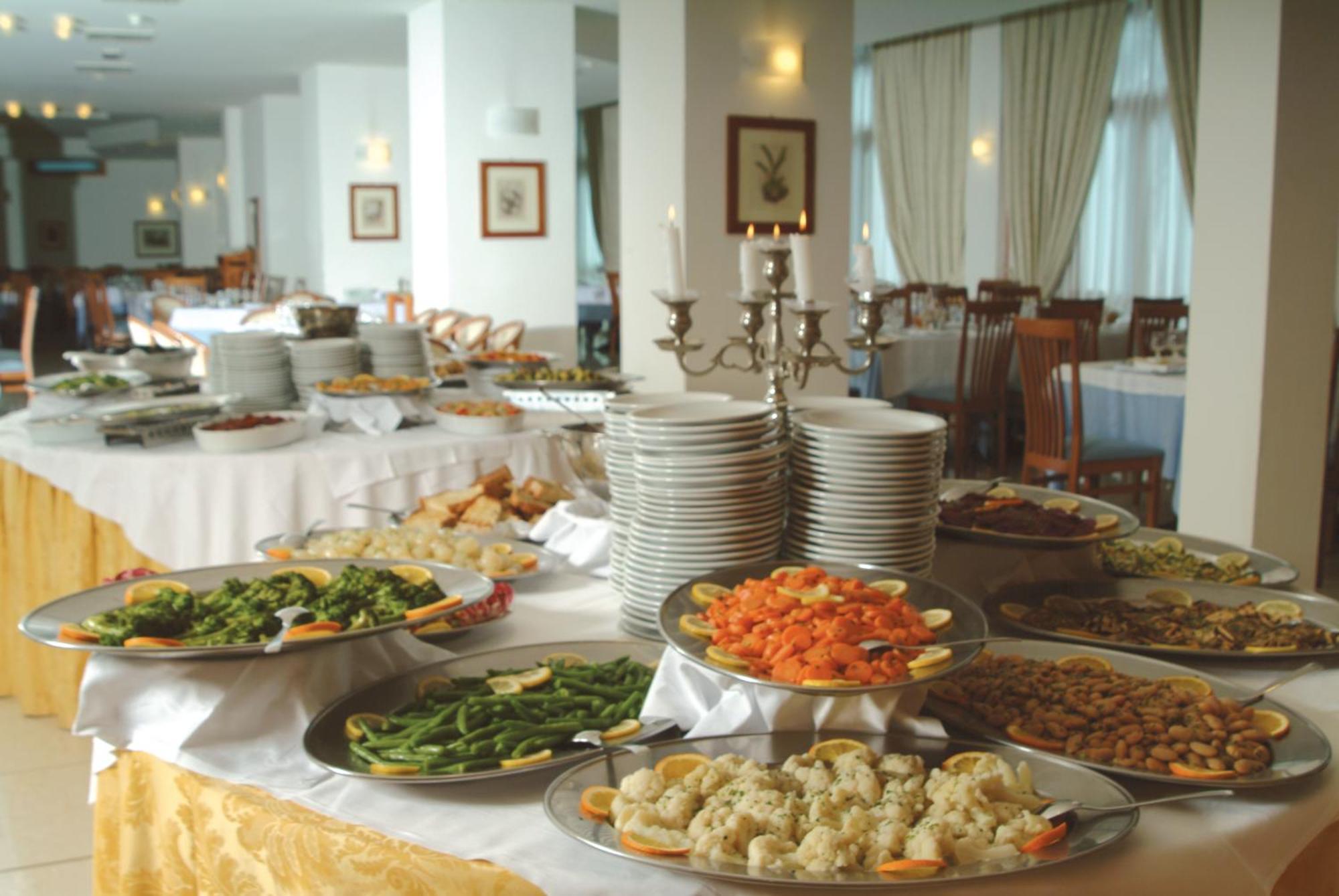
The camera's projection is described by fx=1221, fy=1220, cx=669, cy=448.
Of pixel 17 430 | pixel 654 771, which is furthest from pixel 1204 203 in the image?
pixel 17 430

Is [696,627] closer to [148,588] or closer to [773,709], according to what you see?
[773,709]

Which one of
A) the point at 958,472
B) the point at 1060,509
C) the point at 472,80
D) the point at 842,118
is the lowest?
the point at 958,472

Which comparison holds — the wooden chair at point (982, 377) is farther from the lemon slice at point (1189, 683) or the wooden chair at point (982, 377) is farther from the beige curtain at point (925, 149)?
the lemon slice at point (1189, 683)

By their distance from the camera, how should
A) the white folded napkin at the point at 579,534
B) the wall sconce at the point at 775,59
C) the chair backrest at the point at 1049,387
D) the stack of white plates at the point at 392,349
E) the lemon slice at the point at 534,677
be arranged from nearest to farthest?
1. the lemon slice at the point at 534,677
2. the white folded napkin at the point at 579,534
3. the stack of white plates at the point at 392,349
4. the wall sconce at the point at 775,59
5. the chair backrest at the point at 1049,387

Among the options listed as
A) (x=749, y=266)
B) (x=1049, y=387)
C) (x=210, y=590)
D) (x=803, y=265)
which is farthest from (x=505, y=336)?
(x=210, y=590)

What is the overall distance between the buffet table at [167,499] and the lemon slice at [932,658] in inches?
74.8

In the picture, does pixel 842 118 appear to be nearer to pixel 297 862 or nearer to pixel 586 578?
pixel 586 578

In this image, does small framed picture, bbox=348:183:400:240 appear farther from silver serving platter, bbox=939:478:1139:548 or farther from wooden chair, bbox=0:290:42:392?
silver serving platter, bbox=939:478:1139:548

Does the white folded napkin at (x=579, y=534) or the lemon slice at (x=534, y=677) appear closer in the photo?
the lemon slice at (x=534, y=677)

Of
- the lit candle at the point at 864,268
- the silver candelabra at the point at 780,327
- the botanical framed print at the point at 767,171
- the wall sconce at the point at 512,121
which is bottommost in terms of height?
the silver candelabra at the point at 780,327

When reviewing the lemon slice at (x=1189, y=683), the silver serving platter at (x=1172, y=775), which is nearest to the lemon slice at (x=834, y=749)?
the silver serving platter at (x=1172, y=775)

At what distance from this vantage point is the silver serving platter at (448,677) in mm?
1022

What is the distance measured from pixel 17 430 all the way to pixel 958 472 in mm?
4129

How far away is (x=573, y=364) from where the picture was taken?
7.61 meters
